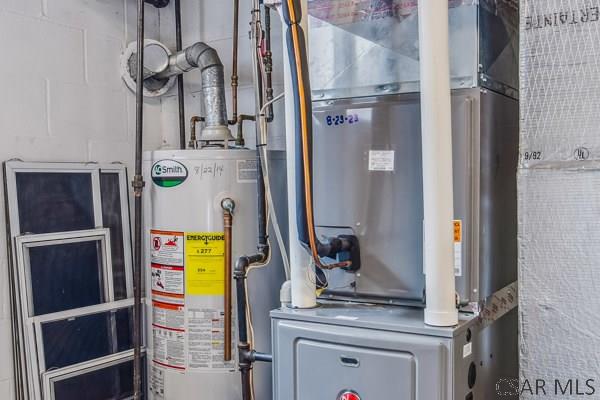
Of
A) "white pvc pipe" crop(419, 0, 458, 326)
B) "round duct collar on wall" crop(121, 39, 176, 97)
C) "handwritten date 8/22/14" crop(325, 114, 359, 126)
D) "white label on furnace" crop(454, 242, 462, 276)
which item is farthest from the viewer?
"round duct collar on wall" crop(121, 39, 176, 97)

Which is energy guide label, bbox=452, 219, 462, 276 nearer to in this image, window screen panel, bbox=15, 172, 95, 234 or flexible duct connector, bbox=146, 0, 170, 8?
window screen panel, bbox=15, 172, 95, 234

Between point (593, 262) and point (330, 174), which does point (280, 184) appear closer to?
point (330, 174)

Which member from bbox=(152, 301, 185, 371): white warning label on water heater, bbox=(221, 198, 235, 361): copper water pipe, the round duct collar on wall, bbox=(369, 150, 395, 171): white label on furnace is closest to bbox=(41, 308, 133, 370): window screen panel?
bbox=(152, 301, 185, 371): white warning label on water heater

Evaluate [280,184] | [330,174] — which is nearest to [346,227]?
[330,174]

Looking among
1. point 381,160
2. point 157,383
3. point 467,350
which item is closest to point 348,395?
point 467,350

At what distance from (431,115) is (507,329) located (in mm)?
724

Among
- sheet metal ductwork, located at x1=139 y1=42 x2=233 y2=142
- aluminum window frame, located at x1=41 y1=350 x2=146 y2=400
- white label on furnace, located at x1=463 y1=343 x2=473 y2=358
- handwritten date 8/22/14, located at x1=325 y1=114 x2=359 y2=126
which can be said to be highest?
sheet metal ductwork, located at x1=139 y1=42 x2=233 y2=142

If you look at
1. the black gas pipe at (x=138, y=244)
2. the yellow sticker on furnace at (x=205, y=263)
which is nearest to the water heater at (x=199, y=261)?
the yellow sticker on furnace at (x=205, y=263)

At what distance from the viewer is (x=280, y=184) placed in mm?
1970

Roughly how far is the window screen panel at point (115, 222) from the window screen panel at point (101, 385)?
271mm

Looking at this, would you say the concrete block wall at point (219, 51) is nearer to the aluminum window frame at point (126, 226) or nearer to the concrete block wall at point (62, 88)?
the concrete block wall at point (62, 88)

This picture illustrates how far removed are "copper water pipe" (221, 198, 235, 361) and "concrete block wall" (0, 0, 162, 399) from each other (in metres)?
0.66

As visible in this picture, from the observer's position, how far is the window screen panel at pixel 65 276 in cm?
192

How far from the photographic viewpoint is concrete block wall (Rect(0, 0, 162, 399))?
192 cm
